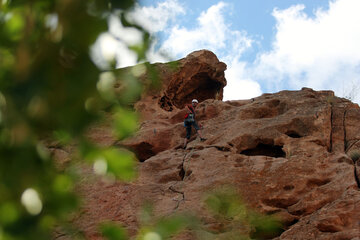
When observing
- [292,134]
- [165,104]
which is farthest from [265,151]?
[165,104]

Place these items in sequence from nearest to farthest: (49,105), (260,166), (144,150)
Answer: (49,105) → (260,166) → (144,150)

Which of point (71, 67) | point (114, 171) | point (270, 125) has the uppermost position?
point (270, 125)

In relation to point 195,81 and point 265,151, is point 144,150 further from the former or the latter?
point 195,81

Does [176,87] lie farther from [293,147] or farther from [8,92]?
[8,92]

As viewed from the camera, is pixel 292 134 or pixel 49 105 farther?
pixel 292 134

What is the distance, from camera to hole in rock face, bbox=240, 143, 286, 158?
13.2 meters

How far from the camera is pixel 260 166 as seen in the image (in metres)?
11.4

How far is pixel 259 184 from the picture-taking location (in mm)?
10875

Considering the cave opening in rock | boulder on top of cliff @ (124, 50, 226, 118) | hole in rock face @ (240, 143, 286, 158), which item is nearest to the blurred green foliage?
hole in rock face @ (240, 143, 286, 158)

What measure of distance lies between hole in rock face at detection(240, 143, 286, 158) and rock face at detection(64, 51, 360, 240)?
0.03 metres

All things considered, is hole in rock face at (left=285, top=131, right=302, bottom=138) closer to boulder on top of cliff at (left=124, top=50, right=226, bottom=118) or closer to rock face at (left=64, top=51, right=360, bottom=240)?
rock face at (left=64, top=51, right=360, bottom=240)

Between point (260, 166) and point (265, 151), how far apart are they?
1.99m

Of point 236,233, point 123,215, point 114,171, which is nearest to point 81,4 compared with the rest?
point 114,171

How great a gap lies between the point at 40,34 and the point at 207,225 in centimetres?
736
